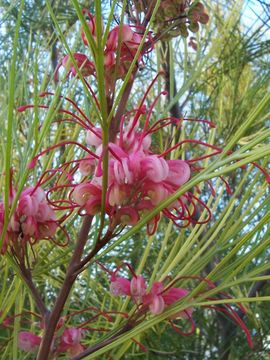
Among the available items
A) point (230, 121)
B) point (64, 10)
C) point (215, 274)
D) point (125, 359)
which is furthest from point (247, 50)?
point (215, 274)

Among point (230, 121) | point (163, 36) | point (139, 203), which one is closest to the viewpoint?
point (139, 203)

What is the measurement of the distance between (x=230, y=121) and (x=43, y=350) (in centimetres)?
82

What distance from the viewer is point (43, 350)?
1.44ft

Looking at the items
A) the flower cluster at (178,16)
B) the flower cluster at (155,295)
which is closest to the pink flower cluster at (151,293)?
the flower cluster at (155,295)

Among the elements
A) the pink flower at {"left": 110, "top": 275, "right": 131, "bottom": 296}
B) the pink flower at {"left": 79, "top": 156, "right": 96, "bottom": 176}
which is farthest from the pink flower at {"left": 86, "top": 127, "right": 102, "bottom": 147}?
the pink flower at {"left": 110, "top": 275, "right": 131, "bottom": 296}

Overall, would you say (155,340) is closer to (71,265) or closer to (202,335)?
(202,335)

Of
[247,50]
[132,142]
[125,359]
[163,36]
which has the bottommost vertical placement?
[125,359]

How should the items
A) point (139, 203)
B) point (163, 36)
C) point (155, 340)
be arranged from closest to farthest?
1. point (139, 203)
2. point (163, 36)
3. point (155, 340)

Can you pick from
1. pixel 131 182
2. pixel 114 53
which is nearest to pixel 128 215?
pixel 131 182

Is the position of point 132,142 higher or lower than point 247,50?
lower

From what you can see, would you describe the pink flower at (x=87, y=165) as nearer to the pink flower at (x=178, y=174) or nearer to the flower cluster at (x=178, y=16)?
the pink flower at (x=178, y=174)

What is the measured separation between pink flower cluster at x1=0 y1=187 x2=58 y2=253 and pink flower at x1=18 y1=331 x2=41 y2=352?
0.36 feet

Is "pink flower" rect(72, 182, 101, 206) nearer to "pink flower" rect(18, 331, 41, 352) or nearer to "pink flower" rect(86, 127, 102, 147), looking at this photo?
"pink flower" rect(86, 127, 102, 147)

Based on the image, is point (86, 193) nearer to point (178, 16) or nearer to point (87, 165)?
point (87, 165)
